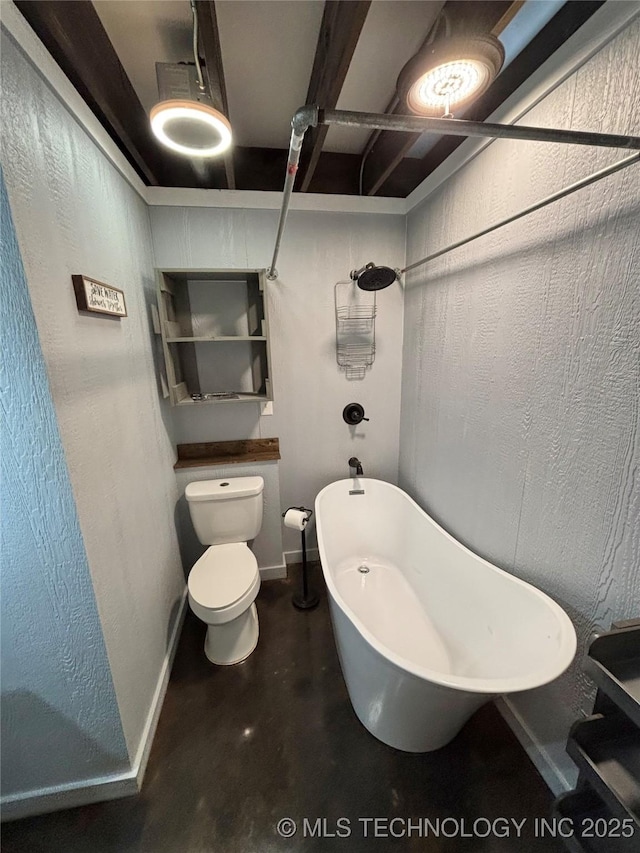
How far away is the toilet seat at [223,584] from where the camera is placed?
4.79ft

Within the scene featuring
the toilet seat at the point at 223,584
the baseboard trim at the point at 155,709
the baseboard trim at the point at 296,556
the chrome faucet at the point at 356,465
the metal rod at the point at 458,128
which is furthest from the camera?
the baseboard trim at the point at 296,556

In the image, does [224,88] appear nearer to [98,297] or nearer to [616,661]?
[98,297]

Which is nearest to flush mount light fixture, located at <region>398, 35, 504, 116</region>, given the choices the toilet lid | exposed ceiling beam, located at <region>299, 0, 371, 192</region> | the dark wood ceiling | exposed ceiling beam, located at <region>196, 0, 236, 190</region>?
the dark wood ceiling

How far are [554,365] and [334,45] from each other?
3.85ft

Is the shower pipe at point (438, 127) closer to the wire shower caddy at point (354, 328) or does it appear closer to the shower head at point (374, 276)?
the shower head at point (374, 276)

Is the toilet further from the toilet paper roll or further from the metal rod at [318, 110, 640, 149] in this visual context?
the metal rod at [318, 110, 640, 149]

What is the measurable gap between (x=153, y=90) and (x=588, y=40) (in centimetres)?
146

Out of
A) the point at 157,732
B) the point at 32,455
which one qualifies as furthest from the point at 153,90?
the point at 157,732

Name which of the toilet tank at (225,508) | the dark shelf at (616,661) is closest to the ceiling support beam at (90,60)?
the toilet tank at (225,508)

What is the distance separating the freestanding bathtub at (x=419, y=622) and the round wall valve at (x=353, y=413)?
0.41 metres

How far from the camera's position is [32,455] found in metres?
0.85

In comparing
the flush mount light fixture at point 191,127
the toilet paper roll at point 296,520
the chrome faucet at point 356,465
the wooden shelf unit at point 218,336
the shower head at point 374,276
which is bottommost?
the toilet paper roll at point 296,520

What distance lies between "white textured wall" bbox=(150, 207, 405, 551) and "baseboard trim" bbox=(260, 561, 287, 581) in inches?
6.4

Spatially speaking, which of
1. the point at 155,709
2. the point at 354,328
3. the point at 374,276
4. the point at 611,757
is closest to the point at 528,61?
the point at 374,276
